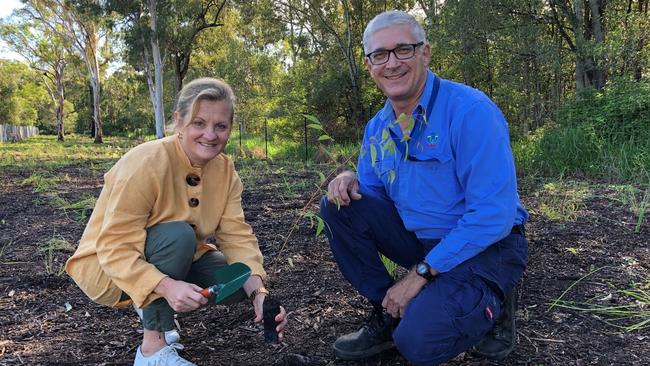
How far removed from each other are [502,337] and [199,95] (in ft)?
4.89

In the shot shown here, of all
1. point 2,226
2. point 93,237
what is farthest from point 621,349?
point 2,226

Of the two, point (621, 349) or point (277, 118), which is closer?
point (621, 349)

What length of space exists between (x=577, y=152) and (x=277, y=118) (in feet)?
31.9

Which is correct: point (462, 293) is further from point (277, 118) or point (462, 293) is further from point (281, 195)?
point (277, 118)

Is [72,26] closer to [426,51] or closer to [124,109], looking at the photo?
[124,109]

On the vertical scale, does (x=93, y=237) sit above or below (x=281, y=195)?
above

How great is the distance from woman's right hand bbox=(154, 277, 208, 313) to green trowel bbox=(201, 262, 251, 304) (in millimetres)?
29

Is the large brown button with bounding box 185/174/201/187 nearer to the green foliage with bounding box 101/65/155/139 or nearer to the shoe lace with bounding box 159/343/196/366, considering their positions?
the shoe lace with bounding box 159/343/196/366

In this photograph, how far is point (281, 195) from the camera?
5.24m

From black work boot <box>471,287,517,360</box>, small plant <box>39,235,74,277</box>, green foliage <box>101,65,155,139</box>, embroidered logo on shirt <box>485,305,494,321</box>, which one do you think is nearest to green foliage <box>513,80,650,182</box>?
black work boot <box>471,287,517,360</box>

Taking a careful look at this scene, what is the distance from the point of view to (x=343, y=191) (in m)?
1.96

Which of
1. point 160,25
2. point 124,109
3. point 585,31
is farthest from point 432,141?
point 124,109

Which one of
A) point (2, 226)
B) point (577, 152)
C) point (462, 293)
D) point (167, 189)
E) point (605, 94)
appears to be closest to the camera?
point (462, 293)

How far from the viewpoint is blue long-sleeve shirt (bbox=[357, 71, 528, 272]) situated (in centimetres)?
161
